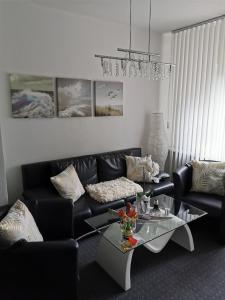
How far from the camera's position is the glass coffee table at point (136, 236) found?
2.07 metres

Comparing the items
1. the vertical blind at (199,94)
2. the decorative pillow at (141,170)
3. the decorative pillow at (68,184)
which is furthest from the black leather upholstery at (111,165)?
the vertical blind at (199,94)

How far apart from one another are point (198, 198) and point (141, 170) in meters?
0.88

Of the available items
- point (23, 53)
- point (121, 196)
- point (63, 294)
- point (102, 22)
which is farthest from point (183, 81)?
point (63, 294)

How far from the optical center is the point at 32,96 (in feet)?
9.87

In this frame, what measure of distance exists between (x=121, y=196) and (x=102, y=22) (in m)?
2.44

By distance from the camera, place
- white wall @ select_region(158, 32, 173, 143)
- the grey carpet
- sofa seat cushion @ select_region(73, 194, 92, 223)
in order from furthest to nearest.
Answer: white wall @ select_region(158, 32, 173, 143) < sofa seat cushion @ select_region(73, 194, 92, 223) < the grey carpet

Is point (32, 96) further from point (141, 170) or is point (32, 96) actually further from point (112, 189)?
point (141, 170)

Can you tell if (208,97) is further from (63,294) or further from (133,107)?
(63,294)

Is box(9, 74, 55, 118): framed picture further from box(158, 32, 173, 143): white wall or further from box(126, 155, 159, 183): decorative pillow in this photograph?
box(158, 32, 173, 143): white wall

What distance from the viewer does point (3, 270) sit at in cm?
162

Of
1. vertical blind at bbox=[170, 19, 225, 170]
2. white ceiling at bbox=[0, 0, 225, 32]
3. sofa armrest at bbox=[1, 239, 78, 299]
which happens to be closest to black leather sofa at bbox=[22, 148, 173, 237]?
sofa armrest at bbox=[1, 239, 78, 299]

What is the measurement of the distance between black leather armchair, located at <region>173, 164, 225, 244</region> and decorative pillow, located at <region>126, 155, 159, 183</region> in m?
0.41

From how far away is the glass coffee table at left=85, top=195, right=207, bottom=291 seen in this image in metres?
2.07

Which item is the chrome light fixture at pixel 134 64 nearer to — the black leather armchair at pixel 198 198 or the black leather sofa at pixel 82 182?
the black leather sofa at pixel 82 182
